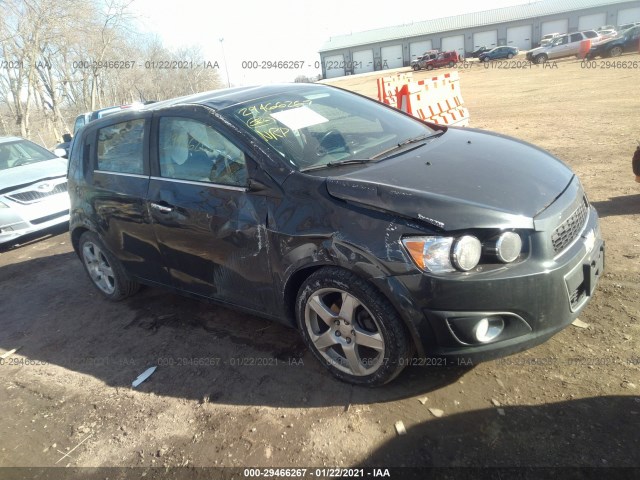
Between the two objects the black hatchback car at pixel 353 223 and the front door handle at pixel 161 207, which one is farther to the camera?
the front door handle at pixel 161 207

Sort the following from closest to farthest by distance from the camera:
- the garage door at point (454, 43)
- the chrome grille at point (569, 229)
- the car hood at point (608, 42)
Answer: the chrome grille at point (569, 229), the car hood at point (608, 42), the garage door at point (454, 43)

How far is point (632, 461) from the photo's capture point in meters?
2.11

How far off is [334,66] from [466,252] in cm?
7071

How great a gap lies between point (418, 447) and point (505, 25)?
2569 inches

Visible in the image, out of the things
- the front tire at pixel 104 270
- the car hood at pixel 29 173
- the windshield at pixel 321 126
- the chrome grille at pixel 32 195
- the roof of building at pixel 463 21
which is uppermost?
the roof of building at pixel 463 21

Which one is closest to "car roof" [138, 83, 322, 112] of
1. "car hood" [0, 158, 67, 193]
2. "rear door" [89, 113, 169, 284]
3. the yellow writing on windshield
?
"rear door" [89, 113, 169, 284]

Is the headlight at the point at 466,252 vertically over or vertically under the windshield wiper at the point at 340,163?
under

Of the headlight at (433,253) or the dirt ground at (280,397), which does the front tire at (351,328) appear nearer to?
the dirt ground at (280,397)

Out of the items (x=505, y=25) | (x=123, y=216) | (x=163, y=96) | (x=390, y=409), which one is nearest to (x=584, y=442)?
(x=390, y=409)

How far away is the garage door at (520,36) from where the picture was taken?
186ft

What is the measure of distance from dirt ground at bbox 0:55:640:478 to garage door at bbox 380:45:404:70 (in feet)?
212

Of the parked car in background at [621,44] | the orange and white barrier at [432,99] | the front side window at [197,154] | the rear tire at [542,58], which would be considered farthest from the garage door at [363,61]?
the front side window at [197,154]

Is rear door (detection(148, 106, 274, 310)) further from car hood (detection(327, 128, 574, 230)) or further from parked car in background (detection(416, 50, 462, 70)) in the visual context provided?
parked car in background (detection(416, 50, 462, 70))

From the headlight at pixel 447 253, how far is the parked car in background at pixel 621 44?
3069 cm
